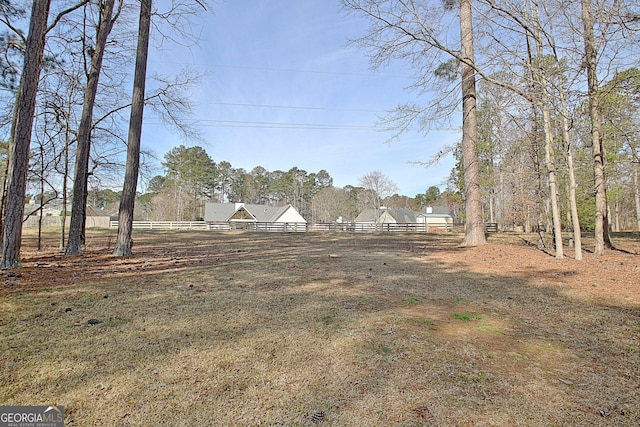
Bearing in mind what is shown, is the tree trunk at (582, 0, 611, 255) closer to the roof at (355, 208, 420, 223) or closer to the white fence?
the white fence

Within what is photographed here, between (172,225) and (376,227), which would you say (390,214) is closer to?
(376,227)

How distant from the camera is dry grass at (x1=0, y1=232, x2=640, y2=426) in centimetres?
172

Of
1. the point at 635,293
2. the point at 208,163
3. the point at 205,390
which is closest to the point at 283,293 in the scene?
the point at 205,390

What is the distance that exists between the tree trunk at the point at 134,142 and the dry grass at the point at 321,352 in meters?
2.92

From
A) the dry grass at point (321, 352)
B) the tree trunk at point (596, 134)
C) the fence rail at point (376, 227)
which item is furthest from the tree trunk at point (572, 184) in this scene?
the fence rail at point (376, 227)

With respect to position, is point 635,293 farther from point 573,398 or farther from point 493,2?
point 493,2

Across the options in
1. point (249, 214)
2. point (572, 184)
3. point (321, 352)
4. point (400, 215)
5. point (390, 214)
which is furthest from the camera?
point (400, 215)

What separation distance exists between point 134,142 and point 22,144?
2.66 m

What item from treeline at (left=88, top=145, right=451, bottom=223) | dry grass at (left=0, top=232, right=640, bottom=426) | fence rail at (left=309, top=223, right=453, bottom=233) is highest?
treeline at (left=88, top=145, right=451, bottom=223)

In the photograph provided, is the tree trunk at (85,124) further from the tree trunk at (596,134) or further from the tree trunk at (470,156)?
the tree trunk at (596,134)

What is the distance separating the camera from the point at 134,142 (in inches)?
305

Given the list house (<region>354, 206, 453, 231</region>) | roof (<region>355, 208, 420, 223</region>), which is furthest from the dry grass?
roof (<region>355, 208, 420, 223</region>)

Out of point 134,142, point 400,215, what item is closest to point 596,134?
point 134,142

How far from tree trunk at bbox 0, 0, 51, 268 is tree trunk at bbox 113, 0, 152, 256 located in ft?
7.42
